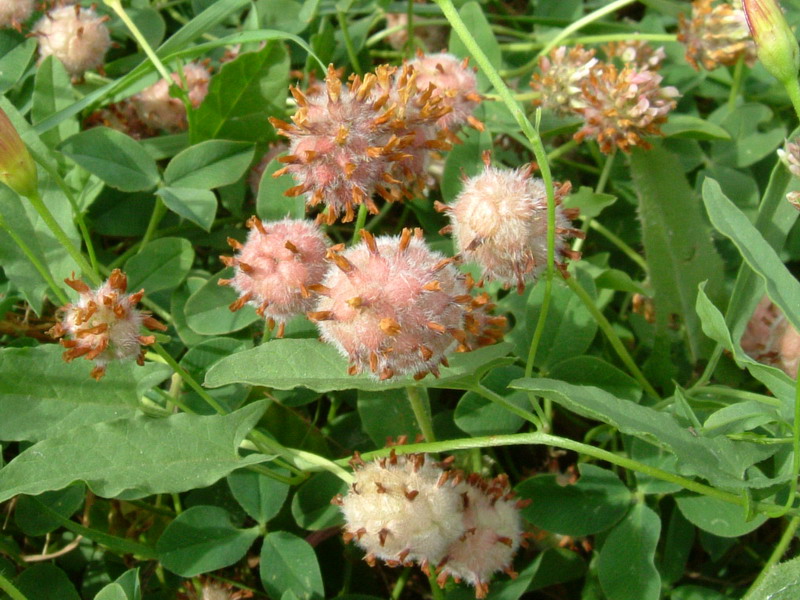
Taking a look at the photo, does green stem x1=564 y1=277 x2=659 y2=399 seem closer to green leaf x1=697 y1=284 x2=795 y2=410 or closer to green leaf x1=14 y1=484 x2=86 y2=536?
green leaf x1=697 y1=284 x2=795 y2=410

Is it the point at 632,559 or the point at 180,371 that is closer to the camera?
the point at 180,371

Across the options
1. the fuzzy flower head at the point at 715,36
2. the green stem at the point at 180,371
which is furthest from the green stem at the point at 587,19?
the green stem at the point at 180,371

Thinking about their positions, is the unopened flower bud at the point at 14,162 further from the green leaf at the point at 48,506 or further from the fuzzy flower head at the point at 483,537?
the fuzzy flower head at the point at 483,537

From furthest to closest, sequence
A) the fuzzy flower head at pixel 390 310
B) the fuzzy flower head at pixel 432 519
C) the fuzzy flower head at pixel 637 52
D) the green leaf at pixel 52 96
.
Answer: the fuzzy flower head at pixel 637 52 → the green leaf at pixel 52 96 → the fuzzy flower head at pixel 432 519 → the fuzzy flower head at pixel 390 310

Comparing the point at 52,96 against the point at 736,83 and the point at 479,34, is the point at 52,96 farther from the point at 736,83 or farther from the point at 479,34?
the point at 736,83

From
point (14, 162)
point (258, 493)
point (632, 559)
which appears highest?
point (14, 162)

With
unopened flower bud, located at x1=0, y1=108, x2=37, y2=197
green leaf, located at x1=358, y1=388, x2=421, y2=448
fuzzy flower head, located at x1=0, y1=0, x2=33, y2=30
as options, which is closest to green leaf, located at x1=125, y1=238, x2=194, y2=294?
unopened flower bud, located at x1=0, y1=108, x2=37, y2=197

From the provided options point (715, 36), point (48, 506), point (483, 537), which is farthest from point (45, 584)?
point (715, 36)

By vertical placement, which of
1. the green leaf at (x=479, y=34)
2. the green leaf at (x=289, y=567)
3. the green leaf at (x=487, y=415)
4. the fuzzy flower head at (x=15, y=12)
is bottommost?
the green leaf at (x=289, y=567)
